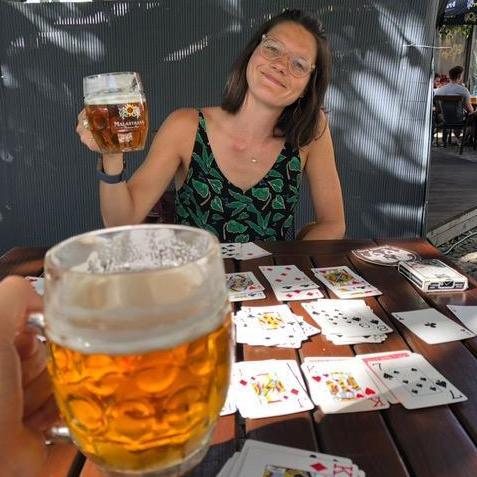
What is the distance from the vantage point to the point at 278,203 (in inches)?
85.4

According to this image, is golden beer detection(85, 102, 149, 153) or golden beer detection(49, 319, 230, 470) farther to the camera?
golden beer detection(85, 102, 149, 153)

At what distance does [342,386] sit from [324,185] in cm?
137

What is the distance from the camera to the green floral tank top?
2109mm

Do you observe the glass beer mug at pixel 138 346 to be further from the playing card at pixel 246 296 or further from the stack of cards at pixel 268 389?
the playing card at pixel 246 296

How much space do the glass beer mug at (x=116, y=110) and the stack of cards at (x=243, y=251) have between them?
441 millimetres

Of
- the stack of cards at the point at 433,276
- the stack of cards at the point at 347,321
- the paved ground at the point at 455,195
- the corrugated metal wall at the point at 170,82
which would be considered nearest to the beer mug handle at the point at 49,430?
the stack of cards at the point at 347,321

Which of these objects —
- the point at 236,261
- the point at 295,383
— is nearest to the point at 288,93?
the point at 236,261

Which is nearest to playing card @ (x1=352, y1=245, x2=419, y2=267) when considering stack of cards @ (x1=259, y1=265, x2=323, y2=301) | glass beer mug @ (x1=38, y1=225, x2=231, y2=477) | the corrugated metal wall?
stack of cards @ (x1=259, y1=265, x2=323, y2=301)

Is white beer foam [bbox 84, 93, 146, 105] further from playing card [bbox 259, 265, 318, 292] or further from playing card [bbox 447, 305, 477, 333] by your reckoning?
playing card [bbox 447, 305, 477, 333]

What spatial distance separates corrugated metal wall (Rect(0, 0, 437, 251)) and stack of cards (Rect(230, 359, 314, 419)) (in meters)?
2.98

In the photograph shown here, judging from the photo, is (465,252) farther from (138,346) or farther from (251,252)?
(138,346)

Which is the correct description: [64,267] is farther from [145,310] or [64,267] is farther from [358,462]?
[358,462]

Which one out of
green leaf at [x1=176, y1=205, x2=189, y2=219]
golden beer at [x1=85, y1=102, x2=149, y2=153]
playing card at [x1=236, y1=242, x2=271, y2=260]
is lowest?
playing card at [x1=236, y1=242, x2=271, y2=260]

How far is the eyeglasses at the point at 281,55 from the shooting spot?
1.98 meters
